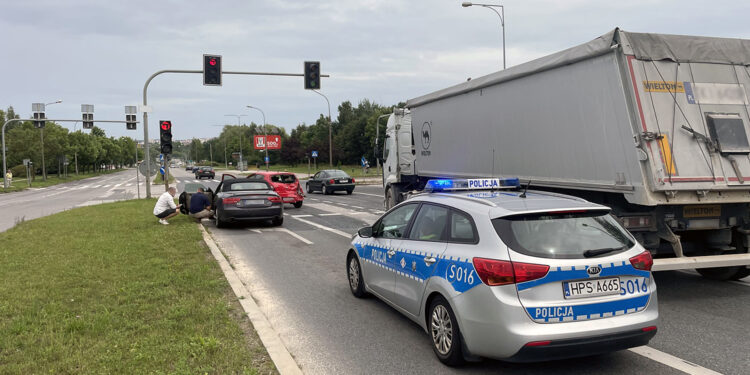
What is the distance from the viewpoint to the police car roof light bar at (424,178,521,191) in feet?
17.9

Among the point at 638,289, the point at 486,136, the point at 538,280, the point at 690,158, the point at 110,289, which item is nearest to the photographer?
the point at 538,280

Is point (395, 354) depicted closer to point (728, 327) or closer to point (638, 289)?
point (638, 289)

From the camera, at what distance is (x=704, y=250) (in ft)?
22.3

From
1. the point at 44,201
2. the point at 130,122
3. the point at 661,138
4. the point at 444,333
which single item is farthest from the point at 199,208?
the point at 44,201

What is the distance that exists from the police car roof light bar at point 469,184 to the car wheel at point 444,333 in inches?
52.8

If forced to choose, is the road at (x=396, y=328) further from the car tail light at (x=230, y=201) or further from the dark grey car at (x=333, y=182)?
the dark grey car at (x=333, y=182)

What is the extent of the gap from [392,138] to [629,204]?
9.66 meters

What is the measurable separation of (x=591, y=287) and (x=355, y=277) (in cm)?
332

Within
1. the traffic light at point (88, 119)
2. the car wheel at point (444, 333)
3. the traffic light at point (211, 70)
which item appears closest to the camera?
the car wheel at point (444, 333)

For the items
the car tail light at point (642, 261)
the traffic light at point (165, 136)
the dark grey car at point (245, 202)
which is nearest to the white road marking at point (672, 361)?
the car tail light at point (642, 261)

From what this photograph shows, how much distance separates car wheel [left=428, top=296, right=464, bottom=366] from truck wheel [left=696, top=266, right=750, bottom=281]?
15.2 feet

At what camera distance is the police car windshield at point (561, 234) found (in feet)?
13.0

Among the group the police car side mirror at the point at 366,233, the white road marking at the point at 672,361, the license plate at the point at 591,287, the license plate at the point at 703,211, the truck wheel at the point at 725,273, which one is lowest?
the white road marking at the point at 672,361

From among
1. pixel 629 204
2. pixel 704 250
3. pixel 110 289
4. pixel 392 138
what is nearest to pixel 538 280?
pixel 629 204
